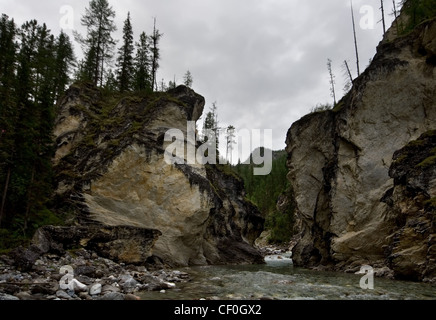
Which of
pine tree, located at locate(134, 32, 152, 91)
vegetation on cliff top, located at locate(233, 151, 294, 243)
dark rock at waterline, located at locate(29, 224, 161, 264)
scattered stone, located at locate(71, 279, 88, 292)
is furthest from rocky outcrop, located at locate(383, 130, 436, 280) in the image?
vegetation on cliff top, located at locate(233, 151, 294, 243)

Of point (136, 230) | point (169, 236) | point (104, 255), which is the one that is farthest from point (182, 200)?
point (104, 255)

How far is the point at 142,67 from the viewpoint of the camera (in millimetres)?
39438

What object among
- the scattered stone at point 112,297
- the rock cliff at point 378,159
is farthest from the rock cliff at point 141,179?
the rock cliff at point 378,159

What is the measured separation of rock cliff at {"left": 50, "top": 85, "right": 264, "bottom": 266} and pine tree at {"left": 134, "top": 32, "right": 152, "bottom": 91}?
6.90 m

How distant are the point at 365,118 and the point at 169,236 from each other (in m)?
19.7

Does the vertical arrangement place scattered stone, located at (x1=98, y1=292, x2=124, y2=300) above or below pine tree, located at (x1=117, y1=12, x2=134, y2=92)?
below

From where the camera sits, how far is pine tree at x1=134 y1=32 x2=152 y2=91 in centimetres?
3859

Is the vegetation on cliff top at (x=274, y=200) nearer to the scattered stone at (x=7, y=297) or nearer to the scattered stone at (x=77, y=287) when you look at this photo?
the scattered stone at (x=77, y=287)

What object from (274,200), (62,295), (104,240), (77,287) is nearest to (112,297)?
(62,295)

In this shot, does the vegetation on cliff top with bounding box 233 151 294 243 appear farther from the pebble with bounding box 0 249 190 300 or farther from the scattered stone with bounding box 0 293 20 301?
the scattered stone with bounding box 0 293 20 301

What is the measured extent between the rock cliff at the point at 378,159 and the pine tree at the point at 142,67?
947 inches

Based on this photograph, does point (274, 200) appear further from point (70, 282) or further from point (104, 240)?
point (70, 282)
